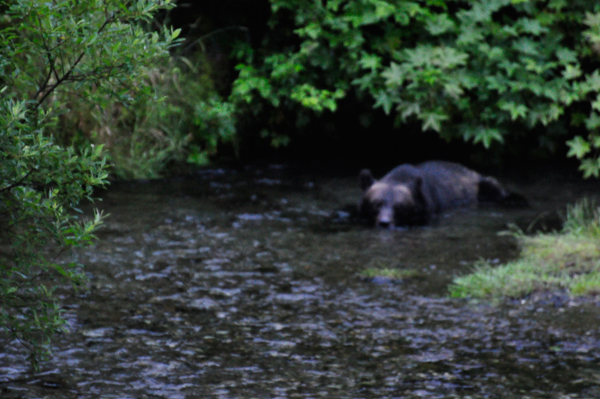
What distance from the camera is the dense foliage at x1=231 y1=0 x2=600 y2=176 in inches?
379

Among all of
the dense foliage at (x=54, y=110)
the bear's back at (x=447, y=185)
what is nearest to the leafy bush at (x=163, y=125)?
the bear's back at (x=447, y=185)

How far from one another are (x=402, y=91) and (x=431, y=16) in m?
1.02

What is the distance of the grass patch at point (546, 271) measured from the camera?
18.3 ft

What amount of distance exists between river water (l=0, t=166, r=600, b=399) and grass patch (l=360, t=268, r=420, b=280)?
3.1 inches

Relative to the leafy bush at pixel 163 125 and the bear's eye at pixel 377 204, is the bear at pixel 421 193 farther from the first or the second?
the leafy bush at pixel 163 125

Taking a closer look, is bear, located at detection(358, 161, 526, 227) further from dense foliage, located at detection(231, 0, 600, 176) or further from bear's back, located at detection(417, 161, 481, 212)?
dense foliage, located at detection(231, 0, 600, 176)

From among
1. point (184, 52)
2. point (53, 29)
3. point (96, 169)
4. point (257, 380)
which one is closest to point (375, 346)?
point (257, 380)

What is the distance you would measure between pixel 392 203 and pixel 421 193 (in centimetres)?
49

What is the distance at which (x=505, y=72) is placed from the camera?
9969mm

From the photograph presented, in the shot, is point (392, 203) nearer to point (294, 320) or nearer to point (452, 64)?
point (452, 64)

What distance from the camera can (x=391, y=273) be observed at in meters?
6.22

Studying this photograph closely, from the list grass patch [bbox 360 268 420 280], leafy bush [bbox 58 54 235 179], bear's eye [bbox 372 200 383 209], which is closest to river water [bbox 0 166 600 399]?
grass patch [bbox 360 268 420 280]

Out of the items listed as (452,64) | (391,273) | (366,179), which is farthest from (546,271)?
(452,64)

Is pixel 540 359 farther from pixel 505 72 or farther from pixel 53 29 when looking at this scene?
pixel 505 72
